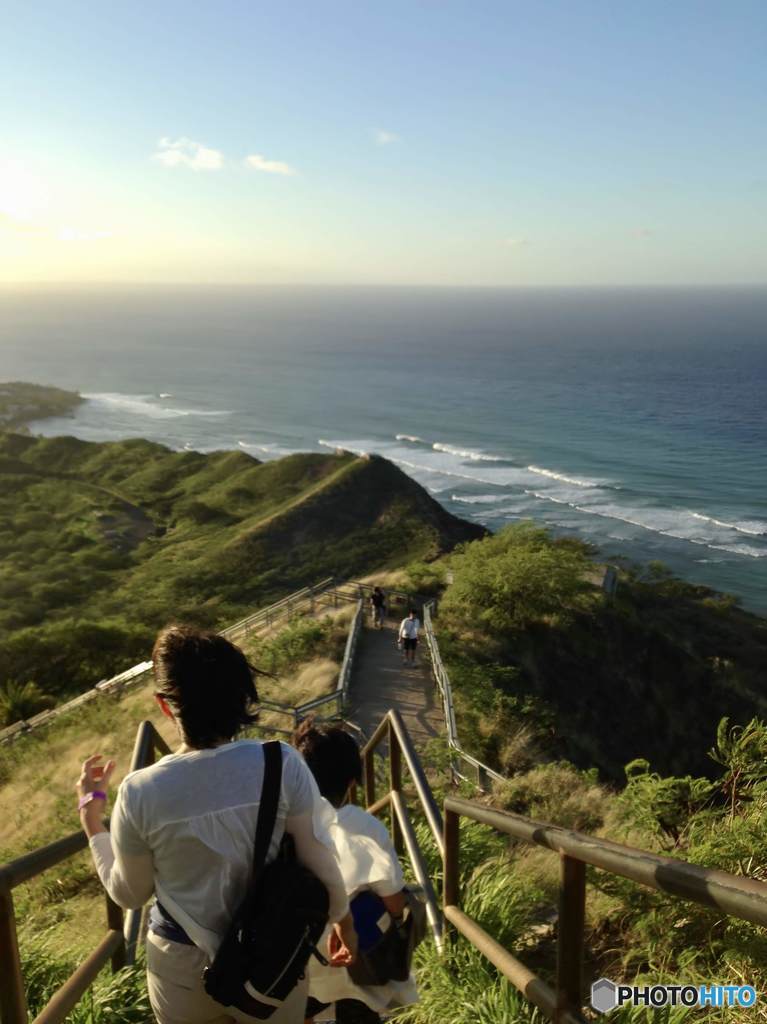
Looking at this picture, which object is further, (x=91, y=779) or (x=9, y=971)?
(x=91, y=779)

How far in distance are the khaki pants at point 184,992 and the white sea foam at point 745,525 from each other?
55498 millimetres

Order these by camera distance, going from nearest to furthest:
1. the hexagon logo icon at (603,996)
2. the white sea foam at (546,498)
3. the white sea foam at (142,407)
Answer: the hexagon logo icon at (603,996) → the white sea foam at (546,498) → the white sea foam at (142,407)

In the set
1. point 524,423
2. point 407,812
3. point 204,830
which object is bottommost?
point 524,423

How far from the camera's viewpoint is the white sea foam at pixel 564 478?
6531cm

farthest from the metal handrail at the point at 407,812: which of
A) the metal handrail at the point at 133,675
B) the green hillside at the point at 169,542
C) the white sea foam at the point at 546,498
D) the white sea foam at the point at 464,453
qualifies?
the white sea foam at the point at 464,453

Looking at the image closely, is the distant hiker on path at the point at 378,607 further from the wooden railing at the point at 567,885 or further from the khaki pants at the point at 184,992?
the khaki pants at the point at 184,992

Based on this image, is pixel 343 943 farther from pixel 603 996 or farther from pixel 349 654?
pixel 349 654

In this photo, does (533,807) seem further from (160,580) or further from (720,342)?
(720,342)

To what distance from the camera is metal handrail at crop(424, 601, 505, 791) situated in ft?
35.9

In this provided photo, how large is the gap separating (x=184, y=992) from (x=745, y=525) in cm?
5756

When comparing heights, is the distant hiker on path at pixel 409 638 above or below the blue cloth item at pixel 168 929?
below

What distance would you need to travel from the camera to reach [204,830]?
2311 mm

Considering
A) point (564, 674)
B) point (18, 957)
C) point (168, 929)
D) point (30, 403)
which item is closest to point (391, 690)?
point (564, 674)

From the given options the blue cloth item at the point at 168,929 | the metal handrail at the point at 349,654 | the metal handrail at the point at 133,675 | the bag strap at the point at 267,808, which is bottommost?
the metal handrail at the point at 133,675
